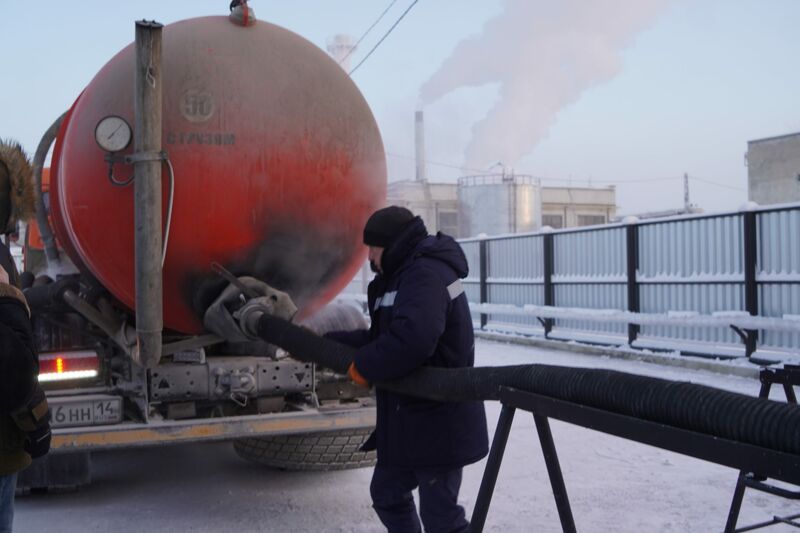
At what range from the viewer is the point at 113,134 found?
3777 mm

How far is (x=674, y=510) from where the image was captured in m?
4.48

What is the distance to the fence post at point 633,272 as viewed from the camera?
11.3 meters

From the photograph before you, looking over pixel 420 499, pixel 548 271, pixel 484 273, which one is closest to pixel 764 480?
pixel 420 499

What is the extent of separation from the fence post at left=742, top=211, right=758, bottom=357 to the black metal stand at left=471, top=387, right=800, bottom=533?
7626 millimetres

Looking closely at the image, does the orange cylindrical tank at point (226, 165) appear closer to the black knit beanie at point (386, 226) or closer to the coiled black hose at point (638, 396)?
the black knit beanie at point (386, 226)

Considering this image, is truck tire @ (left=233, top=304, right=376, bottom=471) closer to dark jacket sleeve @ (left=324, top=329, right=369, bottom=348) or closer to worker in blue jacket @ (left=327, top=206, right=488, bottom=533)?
dark jacket sleeve @ (left=324, top=329, right=369, bottom=348)

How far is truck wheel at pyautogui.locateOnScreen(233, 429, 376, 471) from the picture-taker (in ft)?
16.3

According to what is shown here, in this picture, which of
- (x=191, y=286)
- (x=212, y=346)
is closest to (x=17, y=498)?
(x=212, y=346)

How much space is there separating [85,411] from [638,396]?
10.9 ft

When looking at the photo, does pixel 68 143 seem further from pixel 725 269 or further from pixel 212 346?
pixel 725 269

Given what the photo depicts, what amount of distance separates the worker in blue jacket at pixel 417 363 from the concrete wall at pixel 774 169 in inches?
1014

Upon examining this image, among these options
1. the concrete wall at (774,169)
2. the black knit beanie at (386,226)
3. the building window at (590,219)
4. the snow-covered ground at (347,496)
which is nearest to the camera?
the black knit beanie at (386,226)

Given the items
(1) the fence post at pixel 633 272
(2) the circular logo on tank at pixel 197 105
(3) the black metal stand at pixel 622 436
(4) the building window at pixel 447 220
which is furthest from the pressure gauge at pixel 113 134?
(4) the building window at pixel 447 220

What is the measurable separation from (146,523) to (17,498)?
1.01 metres
